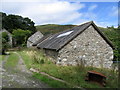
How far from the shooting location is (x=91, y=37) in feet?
36.3

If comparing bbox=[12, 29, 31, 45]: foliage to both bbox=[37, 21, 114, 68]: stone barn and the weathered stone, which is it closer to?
bbox=[37, 21, 114, 68]: stone barn

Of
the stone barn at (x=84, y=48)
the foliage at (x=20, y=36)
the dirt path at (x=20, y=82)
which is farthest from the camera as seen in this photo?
the foliage at (x=20, y=36)

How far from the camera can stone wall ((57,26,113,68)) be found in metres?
10.2

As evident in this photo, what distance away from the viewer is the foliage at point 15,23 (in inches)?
1936

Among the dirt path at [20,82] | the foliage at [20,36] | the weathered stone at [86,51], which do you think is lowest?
the dirt path at [20,82]

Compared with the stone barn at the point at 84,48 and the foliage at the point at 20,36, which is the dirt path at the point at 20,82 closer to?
the stone barn at the point at 84,48

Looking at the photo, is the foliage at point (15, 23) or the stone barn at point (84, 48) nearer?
the stone barn at point (84, 48)

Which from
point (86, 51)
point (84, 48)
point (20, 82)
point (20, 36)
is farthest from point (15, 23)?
point (20, 82)

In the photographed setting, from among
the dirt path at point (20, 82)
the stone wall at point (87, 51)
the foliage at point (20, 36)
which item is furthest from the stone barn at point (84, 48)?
the foliage at point (20, 36)

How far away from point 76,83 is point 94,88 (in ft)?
2.77

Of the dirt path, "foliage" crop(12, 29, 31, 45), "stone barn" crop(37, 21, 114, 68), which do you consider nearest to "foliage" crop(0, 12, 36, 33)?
"foliage" crop(12, 29, 31, 45)

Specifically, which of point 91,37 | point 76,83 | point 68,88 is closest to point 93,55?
point 91,37

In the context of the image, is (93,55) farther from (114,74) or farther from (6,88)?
(6,88)

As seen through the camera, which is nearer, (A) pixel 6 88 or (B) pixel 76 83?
(A) pixel 6 88
